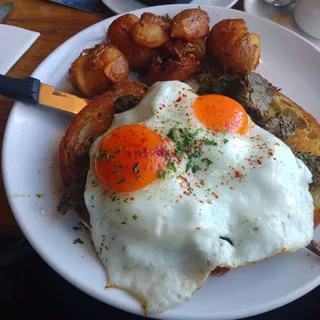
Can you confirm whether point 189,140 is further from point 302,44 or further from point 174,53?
point 302,44

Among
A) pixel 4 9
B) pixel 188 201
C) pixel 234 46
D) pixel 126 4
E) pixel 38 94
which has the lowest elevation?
pixel 4 9

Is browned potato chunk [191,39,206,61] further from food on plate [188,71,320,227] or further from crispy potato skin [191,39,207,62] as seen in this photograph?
food on plate [188,71,320,227]

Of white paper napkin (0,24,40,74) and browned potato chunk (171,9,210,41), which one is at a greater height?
browned potato chunk (171,9,210,41)

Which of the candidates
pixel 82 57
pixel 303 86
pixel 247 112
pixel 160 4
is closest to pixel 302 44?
pixel 303 86

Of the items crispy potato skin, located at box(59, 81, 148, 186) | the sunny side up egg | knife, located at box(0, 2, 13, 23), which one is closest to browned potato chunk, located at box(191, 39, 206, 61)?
crispy potato skin, located at box(59, 81, 148, 186)

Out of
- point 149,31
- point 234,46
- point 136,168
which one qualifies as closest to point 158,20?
point 149,31

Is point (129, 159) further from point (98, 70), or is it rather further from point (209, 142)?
point (98, 70)
